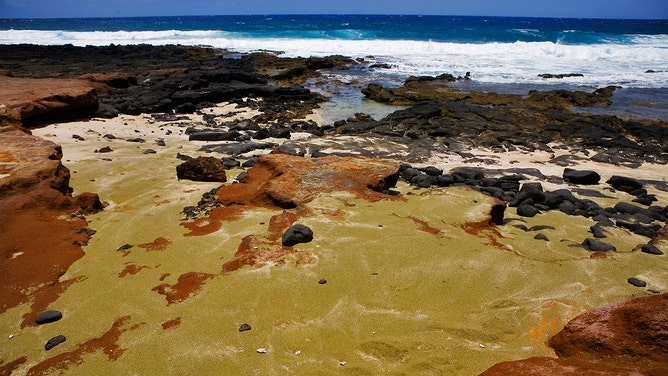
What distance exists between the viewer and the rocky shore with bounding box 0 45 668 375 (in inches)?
142

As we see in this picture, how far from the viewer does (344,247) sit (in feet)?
17.4

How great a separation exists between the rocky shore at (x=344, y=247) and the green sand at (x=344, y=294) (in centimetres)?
2

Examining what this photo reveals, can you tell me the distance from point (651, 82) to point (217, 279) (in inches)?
1204

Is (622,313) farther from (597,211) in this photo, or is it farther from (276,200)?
(597,211)

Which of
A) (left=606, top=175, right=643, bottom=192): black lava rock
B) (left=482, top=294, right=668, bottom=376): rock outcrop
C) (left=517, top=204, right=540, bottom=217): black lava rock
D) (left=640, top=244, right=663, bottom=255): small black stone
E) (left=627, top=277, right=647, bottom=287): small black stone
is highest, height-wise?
(left=482, top=294, right=668, bottom=376): rock outcrop

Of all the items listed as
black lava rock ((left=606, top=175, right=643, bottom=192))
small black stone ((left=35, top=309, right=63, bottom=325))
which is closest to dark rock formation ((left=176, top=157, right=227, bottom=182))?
small black stone ((left=35, top=309, right=63, bottom=325))

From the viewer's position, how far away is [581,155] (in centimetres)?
1236

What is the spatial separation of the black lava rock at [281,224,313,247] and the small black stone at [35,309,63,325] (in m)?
2.41

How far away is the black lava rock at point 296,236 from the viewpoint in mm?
5283

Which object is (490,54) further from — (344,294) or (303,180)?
(344,294)

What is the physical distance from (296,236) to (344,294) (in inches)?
43.7

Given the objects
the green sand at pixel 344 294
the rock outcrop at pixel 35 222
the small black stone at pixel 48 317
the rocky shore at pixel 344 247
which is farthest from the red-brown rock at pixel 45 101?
the small black stone at pixel 48 317

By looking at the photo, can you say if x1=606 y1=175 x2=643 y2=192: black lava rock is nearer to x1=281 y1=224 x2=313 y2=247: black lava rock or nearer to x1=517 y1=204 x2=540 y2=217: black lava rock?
x1=517 y1=204 x2=540 y2=217: black lava rock

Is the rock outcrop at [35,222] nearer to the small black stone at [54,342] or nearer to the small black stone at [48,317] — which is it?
the small black stone at [48,317]
